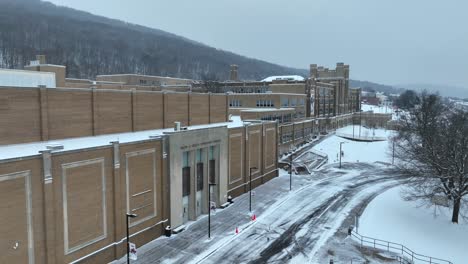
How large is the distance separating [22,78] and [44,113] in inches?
293

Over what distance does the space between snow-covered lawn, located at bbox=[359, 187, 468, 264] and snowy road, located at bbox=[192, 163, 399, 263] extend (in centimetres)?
317

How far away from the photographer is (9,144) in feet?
68.8

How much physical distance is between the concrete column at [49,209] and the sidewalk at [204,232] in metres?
5.87

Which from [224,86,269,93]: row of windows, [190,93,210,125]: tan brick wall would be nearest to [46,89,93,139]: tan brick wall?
[190,93,210,125]: tan brick wall

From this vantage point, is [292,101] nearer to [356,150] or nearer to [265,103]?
[265,103]

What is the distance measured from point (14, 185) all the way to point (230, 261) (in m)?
15.7

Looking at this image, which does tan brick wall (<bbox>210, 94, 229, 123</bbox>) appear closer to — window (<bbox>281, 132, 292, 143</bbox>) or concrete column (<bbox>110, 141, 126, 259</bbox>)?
concrete column (<bbox>110, 141, 126, 259</bbox>)

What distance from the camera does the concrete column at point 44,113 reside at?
2235 cm

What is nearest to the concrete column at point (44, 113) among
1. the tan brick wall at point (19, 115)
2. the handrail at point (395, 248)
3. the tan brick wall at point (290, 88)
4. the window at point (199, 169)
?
the tan brick wall at point (19, 115)

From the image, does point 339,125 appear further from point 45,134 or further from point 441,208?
point 45,134

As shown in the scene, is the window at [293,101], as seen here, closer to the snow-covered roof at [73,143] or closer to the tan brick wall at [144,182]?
the snow-covered roof at [73,143]

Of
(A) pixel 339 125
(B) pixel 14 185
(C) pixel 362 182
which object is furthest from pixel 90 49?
(B) pixel 14 185

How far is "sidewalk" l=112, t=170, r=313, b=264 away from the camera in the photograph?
2637cm

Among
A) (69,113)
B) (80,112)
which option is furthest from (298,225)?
(69,113)
